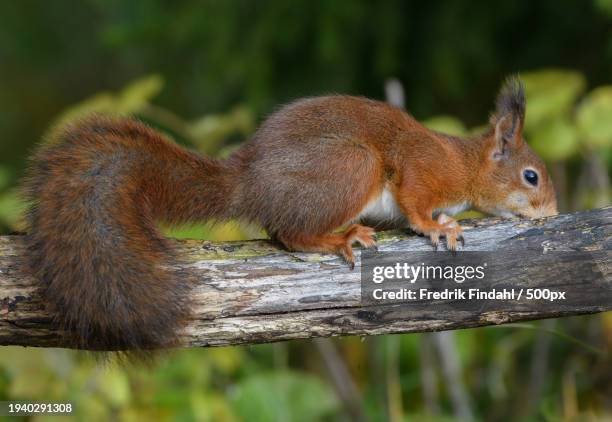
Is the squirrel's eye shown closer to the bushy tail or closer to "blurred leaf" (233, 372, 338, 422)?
the bushy tail

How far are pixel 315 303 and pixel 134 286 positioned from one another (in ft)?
1.28

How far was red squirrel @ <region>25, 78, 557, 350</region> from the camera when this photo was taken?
63.9 inches

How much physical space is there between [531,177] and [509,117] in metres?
0.19

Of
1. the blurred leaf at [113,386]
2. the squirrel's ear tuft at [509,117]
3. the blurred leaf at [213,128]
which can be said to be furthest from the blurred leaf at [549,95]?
the blurred leaf at [113,386]

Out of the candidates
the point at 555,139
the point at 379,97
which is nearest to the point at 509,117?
the point at 555,139

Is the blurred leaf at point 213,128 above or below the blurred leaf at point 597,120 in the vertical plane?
above

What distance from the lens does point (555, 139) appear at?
2660 millimetres

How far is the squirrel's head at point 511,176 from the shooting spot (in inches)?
91.0

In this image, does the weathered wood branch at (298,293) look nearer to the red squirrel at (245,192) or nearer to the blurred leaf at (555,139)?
the red squirrel at (245,192)

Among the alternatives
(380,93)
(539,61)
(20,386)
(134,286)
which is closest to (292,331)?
(134,286)

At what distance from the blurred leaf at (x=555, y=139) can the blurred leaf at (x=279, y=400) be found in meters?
1.17

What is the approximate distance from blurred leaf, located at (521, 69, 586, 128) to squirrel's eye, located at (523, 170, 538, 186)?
0.37m

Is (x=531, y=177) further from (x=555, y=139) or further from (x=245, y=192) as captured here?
(x=245, y=192)

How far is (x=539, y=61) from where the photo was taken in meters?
3.59
